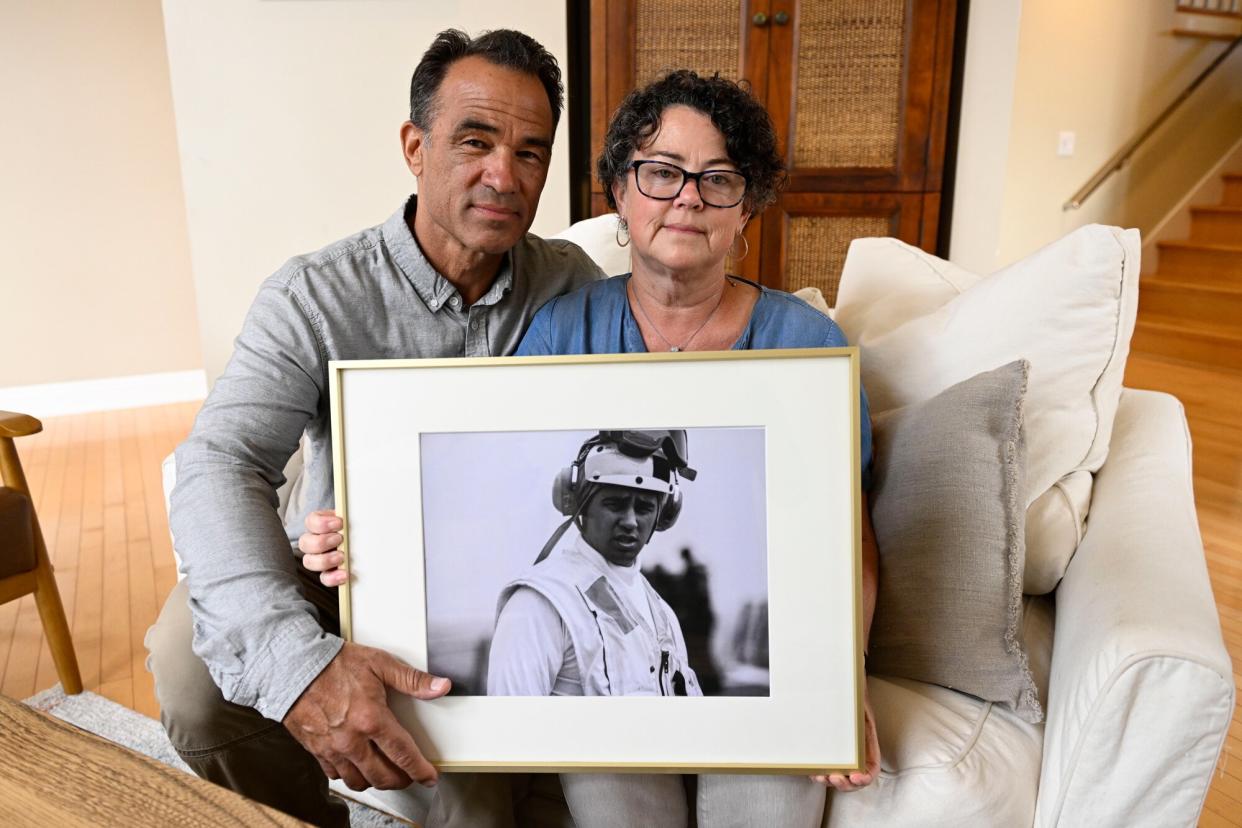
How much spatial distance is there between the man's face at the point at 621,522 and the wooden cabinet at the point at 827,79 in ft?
6.47

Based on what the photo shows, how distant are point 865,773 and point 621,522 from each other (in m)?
0.35

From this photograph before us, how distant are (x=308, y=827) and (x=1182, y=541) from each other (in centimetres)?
103

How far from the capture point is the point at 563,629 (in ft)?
2.89

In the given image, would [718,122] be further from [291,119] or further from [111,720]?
[291,119]

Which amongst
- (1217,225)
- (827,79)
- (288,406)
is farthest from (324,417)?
(1217,225)

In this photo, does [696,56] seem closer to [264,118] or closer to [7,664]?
[264,118]

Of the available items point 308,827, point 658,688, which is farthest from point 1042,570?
point 308,827

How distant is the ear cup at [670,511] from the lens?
0.87m

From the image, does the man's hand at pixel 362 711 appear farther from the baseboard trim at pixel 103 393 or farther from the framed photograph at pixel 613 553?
the baseboard trim at pixel 103 393

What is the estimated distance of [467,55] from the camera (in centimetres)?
120

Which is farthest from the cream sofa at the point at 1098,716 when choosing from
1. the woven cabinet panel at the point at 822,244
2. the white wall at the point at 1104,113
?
the white wall at the point at 1104,113

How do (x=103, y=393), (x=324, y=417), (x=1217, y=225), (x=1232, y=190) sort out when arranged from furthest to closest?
(x=1232, y=190)
(x=1217, y=225)
(x=103, y=393)
(x=324, y=417)

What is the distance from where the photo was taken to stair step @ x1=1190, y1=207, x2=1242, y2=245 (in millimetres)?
5082

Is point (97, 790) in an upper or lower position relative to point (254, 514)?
lower
